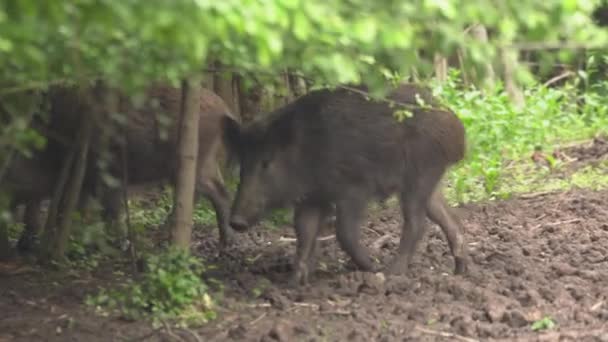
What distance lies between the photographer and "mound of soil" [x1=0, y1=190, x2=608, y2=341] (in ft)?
18.7

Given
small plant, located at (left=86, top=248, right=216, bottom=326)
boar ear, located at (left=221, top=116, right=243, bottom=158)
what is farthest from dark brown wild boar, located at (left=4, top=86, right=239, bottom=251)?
small plant, located at (left=86, top=248, right=216, bottom=326)

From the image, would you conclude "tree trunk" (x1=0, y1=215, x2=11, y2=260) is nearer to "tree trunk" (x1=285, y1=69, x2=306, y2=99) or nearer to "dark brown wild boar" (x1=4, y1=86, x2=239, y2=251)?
"dark brown wild boar" (x1=4, y1=86, x2=239, y2=251)

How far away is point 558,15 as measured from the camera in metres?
3.44

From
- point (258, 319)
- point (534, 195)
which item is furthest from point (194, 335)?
point (534, 195)

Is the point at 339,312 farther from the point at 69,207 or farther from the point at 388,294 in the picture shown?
the point at 69,207

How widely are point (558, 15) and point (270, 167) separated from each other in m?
4.07

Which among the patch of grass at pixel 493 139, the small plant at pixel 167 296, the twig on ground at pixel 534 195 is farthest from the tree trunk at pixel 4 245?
the twig on ground at pixel 534 195

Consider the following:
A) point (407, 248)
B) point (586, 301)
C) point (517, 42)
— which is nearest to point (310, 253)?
point (407, 248)

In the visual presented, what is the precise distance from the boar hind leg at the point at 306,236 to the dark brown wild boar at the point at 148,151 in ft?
3.30

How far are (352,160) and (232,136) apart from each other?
766 mm

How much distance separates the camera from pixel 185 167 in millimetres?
6223

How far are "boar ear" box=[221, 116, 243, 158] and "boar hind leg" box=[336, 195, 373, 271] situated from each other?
0.73 metres

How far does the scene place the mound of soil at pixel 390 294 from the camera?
5.71 metres

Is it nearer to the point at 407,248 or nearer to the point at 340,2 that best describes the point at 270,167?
the point at 407,248
